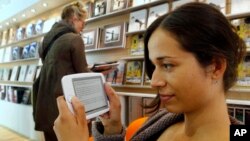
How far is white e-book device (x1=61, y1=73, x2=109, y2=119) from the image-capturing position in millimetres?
802

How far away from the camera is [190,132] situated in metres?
0.80

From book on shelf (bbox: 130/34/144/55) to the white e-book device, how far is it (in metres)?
1.52

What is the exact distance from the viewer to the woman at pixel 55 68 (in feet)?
5.78

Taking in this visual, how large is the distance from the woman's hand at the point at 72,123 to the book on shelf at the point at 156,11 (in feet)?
5.26

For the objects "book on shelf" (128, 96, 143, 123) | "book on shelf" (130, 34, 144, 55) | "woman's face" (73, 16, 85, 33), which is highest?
"woman's face" (73, 16, 85, 33)

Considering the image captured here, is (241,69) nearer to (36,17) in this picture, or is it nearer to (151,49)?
(151,49)

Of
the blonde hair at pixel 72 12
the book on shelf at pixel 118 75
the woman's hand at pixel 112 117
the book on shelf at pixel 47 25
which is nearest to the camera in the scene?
the woman's hand at pixel 112 117

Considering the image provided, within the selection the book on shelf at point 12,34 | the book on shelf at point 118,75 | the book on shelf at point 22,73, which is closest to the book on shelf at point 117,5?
the book on shelf at point 118,75

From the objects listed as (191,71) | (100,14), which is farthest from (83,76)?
(100,14)

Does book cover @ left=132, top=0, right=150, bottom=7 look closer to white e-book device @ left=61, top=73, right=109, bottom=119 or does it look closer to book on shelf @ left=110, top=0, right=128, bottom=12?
book on shelf @ left=110, top=0, right=128, bottom=12

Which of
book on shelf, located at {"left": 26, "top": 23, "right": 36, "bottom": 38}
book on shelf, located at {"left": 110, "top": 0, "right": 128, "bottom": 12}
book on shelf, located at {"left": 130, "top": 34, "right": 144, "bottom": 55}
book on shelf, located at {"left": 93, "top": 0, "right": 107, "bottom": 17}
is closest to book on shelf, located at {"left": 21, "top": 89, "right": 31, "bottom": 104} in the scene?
book on shelf, located at {"left": 26, "top": 23, "right": 36, "bottom": 38}

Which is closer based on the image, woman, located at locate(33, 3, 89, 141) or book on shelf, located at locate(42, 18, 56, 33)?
woman, located at locate(33, 3, 89, 141)

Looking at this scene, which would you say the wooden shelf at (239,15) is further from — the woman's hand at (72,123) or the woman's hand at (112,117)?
the woman's hand at (72,123)

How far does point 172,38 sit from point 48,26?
357cm
